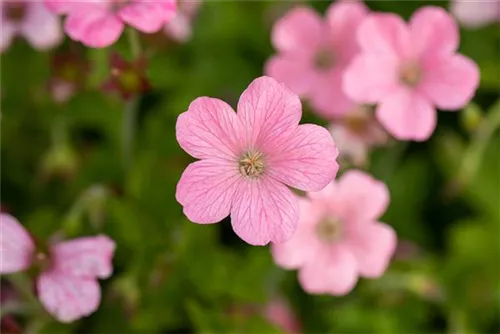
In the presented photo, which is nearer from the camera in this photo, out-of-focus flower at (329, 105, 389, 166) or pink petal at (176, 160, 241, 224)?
pink petal at (176, 160, 241, 224)

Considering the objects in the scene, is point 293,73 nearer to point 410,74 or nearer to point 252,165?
point 410,74

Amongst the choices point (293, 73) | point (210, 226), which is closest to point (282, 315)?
point (210, 226)

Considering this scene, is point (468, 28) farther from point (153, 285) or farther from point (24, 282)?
point (24, 282)

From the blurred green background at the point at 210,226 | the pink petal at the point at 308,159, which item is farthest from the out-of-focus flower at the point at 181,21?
the pink petal at the point at 308,159

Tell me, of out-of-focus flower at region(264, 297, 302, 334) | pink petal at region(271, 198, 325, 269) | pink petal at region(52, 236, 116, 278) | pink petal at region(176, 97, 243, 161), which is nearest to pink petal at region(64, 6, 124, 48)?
pink petal at region(176, 97, 243, 161)

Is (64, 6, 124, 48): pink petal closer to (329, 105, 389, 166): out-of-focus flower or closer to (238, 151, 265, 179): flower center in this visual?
(238, 151, 265, 179): flower center

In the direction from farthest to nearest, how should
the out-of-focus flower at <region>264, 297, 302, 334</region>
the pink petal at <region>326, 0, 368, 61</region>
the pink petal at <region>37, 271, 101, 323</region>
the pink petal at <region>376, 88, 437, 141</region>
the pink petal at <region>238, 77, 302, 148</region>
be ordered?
the out-of-focus flower at <region>264, 297, 302, 334</region>, the pink petal at <region>326, 0, 368, 61</region>, the pink petal at <region>376, 88, 437, 141</region>, the pink petal at <region>37, 271, 101, 323</region>, the pink petal at <region>238, 77, 302, 148</region>
